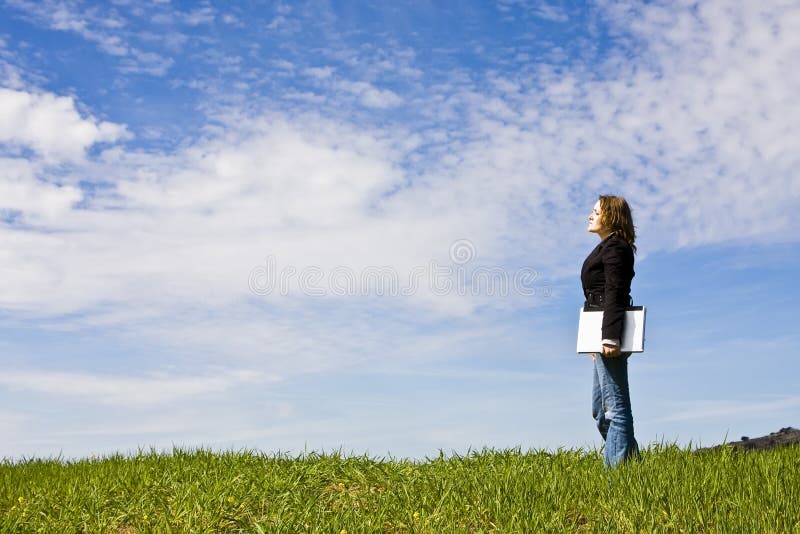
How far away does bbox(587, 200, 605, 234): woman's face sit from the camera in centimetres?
729

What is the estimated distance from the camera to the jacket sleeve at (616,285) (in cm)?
673

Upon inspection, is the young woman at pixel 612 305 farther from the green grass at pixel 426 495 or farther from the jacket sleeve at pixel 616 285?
the green grass at pixel 426 495

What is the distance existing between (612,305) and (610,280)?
24 cm

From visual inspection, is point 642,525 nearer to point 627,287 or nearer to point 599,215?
point 627,287

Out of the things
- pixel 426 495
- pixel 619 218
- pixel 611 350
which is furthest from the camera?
pixel 619 218

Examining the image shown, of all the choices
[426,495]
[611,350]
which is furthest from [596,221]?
[426,495]

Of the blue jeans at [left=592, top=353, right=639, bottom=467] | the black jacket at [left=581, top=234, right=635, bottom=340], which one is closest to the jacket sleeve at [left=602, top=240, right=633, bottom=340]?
the black jacket at [left=581, top=234, right=635, bottom=340]

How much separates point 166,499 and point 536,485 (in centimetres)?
351

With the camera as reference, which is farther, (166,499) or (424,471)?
(424,471)

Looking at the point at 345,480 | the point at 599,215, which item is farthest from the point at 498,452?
the point at 599,215

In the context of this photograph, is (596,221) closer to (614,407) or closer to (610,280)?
(610,280)

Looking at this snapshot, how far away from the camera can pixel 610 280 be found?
6.88 meters

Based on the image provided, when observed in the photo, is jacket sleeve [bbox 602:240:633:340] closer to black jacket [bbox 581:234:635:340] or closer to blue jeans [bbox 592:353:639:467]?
black jacket [bbox 581:234:635:340]

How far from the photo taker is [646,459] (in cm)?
740
